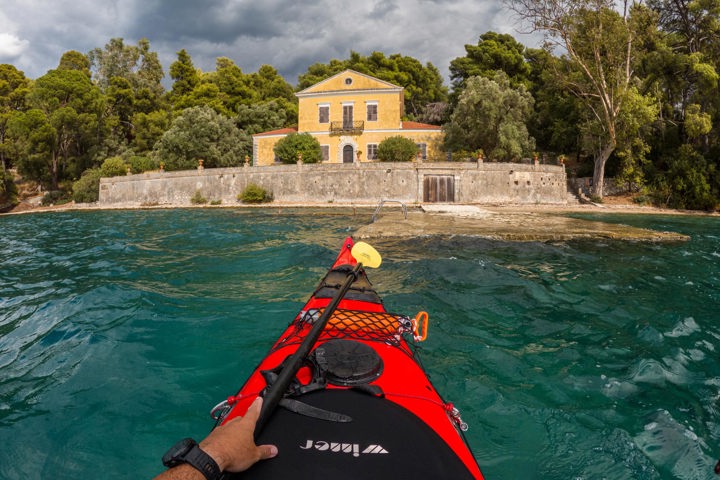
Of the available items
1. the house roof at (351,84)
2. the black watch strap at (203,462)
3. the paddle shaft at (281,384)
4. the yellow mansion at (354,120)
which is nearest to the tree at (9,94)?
the yellow mansion at (354,120)

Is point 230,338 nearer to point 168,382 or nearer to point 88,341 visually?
point 168,382

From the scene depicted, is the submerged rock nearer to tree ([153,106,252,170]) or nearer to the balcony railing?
the balcony railing

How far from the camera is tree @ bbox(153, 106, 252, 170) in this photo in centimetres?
2861

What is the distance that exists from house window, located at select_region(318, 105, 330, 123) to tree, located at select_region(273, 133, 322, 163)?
3269 millimetres

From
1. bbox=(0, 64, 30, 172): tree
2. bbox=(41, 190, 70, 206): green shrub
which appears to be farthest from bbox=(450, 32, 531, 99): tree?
bbox=(0, 64, 30, 172): tree

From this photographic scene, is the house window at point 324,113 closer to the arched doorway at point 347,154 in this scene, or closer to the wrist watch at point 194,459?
the arched doorway at point 347,154

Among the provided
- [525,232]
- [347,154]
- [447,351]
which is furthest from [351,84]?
[447,351]

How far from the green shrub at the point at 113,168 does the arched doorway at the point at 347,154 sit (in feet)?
55.8

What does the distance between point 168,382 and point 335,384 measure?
232 centimetres

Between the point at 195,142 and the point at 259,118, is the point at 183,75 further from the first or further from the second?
the point at 195,142

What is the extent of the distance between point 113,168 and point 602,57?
33903 millimetres

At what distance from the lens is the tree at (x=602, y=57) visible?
19.1 meters

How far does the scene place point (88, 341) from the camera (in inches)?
169

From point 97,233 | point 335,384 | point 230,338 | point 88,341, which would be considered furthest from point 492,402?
point 97,233
